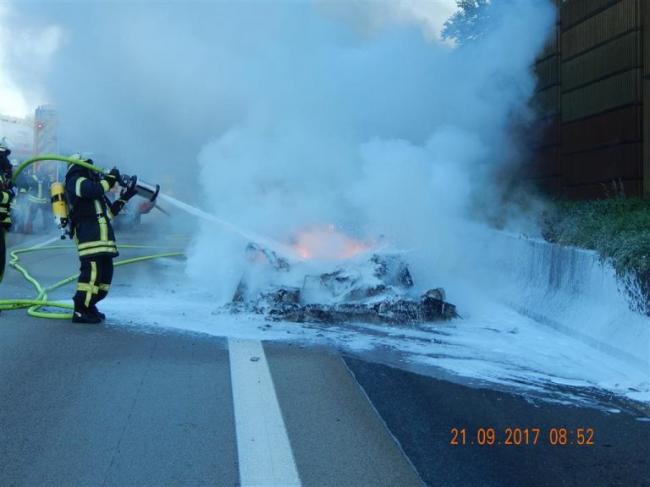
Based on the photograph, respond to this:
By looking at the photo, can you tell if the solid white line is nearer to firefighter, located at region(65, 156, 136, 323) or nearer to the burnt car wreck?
the burnt car wreck

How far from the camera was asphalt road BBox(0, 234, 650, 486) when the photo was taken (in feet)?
11.3

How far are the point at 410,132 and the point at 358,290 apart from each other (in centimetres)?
Result: 252

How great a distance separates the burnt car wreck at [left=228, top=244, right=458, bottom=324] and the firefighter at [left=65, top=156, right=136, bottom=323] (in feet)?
4.27

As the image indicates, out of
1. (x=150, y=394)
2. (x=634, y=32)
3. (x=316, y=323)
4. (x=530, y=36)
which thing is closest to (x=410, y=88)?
(x=530, y=36)

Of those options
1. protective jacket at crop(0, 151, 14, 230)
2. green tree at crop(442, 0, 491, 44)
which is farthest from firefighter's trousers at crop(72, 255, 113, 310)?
green tree at crop(442, 0, 491, 44)

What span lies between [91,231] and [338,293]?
245 cm

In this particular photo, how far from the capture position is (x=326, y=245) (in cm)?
827

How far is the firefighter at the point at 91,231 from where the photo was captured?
6777 millimetres

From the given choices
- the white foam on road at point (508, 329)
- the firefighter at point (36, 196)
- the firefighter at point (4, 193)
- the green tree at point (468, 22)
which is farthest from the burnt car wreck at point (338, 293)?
the firefighter at point (36, 196)

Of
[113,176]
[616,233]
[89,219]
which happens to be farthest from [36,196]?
[616,233]

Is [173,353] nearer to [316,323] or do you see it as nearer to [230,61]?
[316,323]
